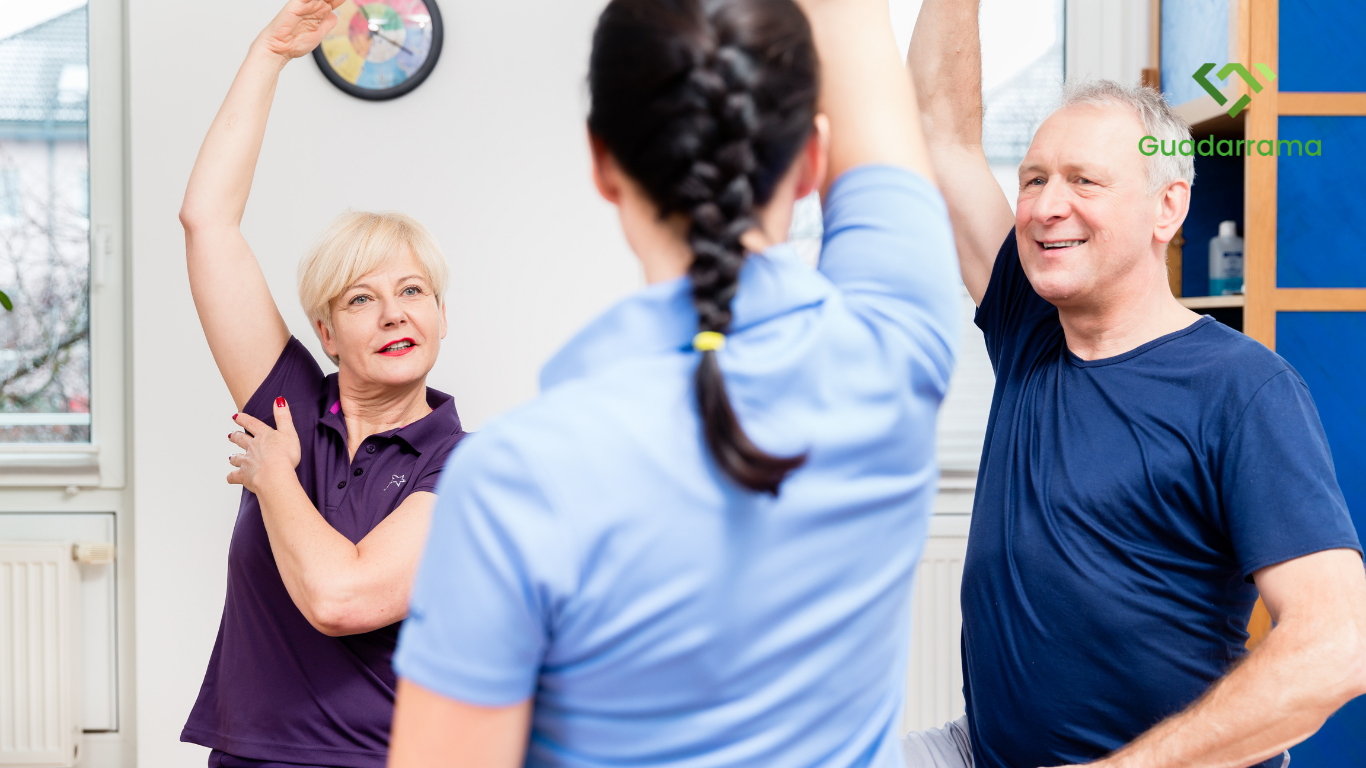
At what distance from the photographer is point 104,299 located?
7.99 ft

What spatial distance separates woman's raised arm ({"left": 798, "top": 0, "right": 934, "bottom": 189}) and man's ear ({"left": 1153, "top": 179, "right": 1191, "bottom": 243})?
2.76 ft

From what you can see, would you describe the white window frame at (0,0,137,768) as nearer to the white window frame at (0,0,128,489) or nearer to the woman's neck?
the white window frame at (0,0,128,489)

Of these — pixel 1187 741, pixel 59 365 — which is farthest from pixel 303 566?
pixel 59 365

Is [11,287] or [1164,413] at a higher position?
[11,287]

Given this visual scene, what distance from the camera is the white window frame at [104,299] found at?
2.42 m

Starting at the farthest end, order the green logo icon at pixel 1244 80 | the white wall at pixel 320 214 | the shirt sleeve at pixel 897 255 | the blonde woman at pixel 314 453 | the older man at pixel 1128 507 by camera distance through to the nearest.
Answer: the white wall at pixel 320 214
the green logo icon at pixel 1244 80
the blonde woman at pixel 314 453
the older man at pixel 1128 507
the shirt sleeve at pixel 897 255

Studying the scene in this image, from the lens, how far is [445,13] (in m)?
2.31

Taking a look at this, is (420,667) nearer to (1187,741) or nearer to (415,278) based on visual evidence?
(1187,741)

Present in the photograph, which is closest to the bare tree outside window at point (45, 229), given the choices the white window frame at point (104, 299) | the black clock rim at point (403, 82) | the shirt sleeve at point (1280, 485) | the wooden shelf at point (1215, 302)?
the white window frame at point (104, 299)

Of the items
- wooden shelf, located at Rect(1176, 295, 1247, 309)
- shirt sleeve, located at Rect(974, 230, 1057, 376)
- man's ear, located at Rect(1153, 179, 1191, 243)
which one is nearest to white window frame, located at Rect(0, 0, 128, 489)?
shirt sleeve, located at Rect(974, 230, 1057, 376)

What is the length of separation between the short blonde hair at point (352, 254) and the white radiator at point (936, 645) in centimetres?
160

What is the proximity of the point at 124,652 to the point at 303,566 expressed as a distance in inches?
68.2

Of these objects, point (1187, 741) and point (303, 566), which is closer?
point (1187, 741)

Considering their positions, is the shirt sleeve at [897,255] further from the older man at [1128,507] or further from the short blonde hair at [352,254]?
the short blonde hair at [352,254]
